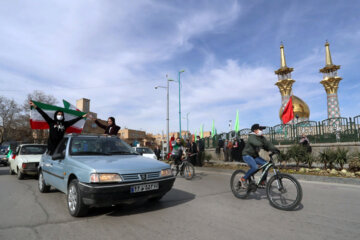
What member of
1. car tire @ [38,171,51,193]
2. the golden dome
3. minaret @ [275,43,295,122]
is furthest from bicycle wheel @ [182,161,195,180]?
the golden dome

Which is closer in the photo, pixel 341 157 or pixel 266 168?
pixel 266 168

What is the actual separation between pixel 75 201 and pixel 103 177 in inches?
33.5

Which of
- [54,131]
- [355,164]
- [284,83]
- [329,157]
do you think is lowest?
[355,164]

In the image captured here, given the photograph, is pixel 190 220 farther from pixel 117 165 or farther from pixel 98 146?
pixel 98 146

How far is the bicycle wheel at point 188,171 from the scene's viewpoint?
8844 mm

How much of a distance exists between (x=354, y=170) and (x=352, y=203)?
460 cm

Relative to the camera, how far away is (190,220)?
3.90m

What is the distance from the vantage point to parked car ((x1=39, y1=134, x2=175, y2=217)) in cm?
377

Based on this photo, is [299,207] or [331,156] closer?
[299,207]

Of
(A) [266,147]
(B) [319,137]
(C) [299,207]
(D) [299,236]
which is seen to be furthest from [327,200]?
(B) [319,137]

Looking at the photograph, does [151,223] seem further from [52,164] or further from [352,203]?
[352,203]

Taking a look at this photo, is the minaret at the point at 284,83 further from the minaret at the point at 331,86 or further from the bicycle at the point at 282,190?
the bicycle at the point at 282,190

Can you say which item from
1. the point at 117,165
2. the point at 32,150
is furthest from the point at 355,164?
the point at 32,150

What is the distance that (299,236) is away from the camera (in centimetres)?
317
